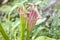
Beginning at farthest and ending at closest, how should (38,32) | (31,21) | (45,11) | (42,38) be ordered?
(45,11) < (38,32) < (42,38) < (31,21)

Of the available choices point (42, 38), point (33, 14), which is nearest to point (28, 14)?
point (33, 14)

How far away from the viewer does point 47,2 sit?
0.91 meters

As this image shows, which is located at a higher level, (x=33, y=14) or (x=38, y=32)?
(x=33, y=14)

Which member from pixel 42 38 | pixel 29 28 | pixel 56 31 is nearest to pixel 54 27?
pixel 56 31

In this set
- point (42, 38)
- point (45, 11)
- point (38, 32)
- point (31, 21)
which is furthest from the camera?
point (45, 11)

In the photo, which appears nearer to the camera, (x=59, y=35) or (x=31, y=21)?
(x=31, y=21)

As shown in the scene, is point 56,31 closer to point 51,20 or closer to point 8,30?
point 51,20

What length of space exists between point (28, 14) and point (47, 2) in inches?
13.5

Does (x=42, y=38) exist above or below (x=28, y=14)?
below

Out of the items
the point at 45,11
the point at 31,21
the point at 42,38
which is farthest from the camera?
the point at 45,11

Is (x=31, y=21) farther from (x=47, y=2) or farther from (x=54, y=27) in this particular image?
(x=47, y=2)

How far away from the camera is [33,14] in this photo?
588 millimetres

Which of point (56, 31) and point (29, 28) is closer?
point (29, 28)

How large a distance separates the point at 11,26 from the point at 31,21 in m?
0.24
